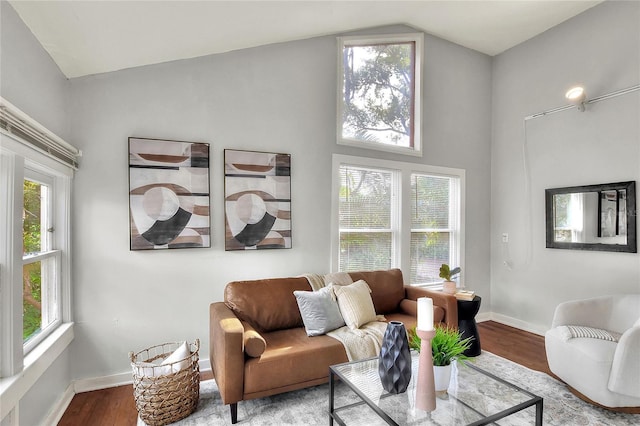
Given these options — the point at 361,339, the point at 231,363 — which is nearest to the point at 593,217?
the point at 361,339

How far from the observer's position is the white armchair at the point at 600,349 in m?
2.18

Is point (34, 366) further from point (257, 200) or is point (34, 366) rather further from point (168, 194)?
point (257, 200)

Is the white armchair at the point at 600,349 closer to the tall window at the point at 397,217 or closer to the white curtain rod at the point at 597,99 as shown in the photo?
the tall window at the point at 397,217

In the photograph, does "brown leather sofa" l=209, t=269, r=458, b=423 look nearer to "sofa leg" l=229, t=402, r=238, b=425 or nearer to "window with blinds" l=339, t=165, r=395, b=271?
"sofa leg" l=229, t=402, r=238, b=425

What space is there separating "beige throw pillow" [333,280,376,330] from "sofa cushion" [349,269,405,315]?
26 centimetres

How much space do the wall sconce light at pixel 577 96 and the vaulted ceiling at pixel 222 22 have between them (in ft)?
2.85

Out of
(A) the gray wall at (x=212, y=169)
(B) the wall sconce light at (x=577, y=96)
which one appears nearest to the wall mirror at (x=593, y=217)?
(B) the wall sconce light at (x=577, y=96)

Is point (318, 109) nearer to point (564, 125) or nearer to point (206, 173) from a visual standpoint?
point (206, 173)

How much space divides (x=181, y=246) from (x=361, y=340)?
5.35ft

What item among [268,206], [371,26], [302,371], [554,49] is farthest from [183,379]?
[554,49]

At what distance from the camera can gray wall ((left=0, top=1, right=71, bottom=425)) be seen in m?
1.71

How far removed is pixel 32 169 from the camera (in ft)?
6.94

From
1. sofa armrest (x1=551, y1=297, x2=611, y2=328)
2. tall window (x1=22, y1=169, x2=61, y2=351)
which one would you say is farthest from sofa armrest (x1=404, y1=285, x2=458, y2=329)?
tall window (x1=22, y1=169, x2=61, y2=351)

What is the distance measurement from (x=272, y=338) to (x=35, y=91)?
2.17 metres
